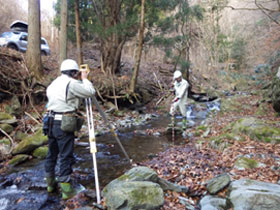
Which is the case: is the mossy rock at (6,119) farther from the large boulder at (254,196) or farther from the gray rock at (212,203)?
the large boulder at (254,196)

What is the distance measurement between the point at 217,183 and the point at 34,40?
11433 millimetres

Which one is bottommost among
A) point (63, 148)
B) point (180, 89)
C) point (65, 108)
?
point (63, 148)

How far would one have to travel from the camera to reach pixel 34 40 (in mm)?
11594

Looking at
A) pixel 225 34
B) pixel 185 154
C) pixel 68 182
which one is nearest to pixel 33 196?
pixel 68 182

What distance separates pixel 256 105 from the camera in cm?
1362

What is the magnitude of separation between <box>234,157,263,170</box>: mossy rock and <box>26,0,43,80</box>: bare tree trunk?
1022cm

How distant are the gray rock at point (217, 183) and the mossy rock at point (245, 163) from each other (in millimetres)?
690

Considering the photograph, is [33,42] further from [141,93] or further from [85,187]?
[85,187]

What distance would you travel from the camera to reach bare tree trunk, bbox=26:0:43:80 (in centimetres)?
1135

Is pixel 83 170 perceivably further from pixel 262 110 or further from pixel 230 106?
pixel 230 106

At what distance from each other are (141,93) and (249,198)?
13.9 metres

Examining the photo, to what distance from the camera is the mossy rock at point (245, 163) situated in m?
4.35

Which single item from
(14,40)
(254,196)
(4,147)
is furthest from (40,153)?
(14,40)

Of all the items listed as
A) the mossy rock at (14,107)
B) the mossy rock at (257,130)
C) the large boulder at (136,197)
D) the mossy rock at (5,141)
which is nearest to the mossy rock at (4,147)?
the mossy rock at (5,141)
